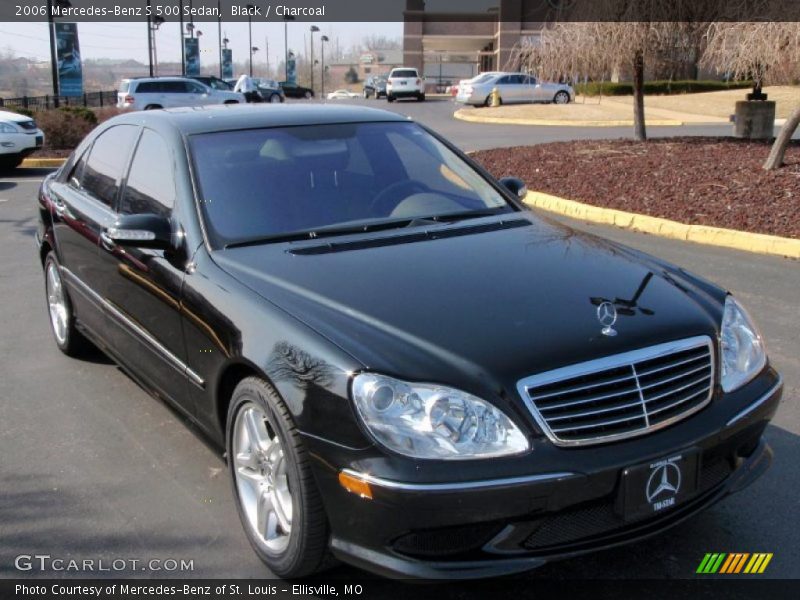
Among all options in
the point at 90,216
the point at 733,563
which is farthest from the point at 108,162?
the point at 733,563

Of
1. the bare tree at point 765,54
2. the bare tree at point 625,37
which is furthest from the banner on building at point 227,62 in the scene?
the bare tree at point 765,54

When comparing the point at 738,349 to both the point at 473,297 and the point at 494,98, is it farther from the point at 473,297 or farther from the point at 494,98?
the point at 494,98

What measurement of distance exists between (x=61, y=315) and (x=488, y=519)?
407 cm

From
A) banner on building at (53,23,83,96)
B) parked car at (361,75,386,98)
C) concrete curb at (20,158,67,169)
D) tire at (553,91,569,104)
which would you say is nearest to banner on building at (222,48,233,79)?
parked car at (361,75,386,98)

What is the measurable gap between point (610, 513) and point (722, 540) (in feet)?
2.90

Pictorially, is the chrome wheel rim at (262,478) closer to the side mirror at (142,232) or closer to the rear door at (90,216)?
the side mirror at (142,232)

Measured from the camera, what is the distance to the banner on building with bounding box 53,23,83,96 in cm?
2875

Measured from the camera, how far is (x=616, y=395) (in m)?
2.76

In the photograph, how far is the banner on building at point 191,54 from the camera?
54031mm

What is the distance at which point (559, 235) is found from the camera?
13.3ft

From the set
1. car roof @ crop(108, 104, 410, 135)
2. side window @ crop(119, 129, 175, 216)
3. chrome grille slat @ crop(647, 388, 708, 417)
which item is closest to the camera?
chrome grille slat @ crop(647, 388, 708, 417)

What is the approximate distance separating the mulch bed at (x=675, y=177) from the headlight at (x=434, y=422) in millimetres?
6913

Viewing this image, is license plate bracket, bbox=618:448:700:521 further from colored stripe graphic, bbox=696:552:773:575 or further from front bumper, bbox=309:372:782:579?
colored stripe graphic, bbox=696:552:773:575

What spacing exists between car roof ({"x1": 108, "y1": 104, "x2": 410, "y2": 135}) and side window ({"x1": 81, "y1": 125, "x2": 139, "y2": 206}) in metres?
0.10
